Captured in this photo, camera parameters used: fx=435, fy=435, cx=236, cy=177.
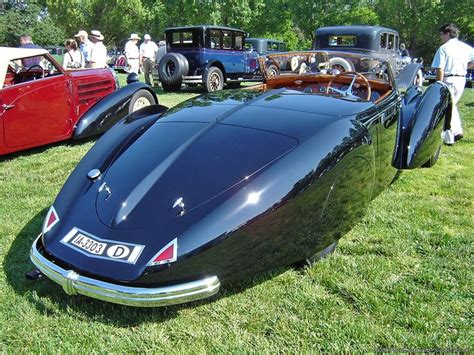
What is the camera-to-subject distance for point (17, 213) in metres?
3.63

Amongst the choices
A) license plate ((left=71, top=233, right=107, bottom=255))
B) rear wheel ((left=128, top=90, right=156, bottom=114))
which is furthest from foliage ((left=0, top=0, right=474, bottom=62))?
license plate ((left=71, top=233, right=107, bottom=255))

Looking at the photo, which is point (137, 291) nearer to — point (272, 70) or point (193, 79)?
point (272, 70)

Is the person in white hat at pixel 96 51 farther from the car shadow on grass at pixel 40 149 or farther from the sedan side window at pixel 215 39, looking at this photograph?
the car shadow on grass at pixel 40 149

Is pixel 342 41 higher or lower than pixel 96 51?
higher

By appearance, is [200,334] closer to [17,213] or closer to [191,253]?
[191,253]

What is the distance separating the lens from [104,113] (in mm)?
5801

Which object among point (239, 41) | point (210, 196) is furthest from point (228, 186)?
point (239, 41)

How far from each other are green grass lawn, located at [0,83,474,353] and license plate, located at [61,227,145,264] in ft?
1.21

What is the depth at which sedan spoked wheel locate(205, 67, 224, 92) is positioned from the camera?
11508 millimetres

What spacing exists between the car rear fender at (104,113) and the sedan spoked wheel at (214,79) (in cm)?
542

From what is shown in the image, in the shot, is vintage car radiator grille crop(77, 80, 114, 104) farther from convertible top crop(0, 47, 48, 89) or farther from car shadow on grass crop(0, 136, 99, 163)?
convertible top crop(0, 47, 48, 89)

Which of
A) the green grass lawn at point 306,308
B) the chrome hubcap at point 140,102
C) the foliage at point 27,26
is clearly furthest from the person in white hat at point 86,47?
the foliage at point 27,26

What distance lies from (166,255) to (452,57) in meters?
5.05

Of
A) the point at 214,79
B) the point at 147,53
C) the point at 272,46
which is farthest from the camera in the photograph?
the point at 272,46
